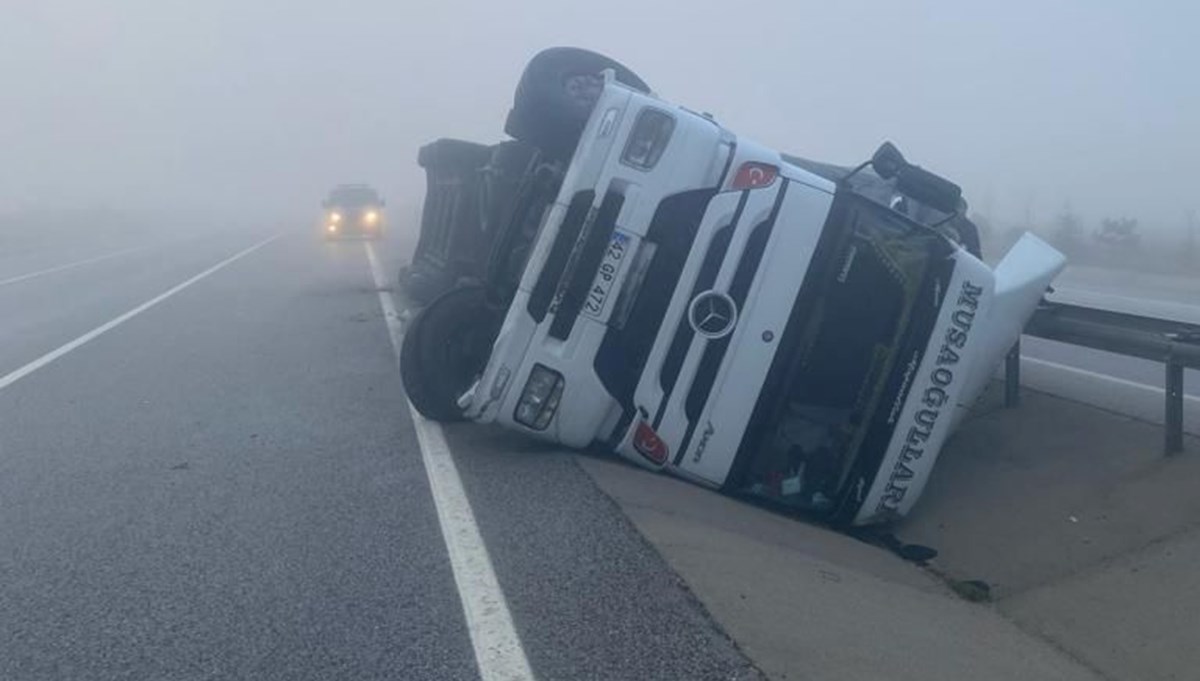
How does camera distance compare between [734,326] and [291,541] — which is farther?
[734,326]

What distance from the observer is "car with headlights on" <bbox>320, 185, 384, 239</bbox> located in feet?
152

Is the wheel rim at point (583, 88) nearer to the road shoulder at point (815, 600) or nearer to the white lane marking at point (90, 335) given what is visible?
the road shoulder at point (815, 600)

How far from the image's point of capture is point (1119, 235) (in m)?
35.2

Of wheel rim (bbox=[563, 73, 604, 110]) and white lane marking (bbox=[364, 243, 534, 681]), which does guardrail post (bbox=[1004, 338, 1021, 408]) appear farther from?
white lane marking (bbox=[364, 243, 534, 681])

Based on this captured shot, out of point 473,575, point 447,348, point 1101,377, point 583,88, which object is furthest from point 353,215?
point 473,575

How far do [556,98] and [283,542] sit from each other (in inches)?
168

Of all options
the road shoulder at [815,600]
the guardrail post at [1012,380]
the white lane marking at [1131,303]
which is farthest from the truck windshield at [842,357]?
the white lane marking at [1131,303]

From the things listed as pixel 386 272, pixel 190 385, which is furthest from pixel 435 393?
pixel 386 272

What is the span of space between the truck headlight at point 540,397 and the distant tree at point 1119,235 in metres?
28.3

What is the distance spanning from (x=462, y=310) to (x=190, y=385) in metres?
3.56

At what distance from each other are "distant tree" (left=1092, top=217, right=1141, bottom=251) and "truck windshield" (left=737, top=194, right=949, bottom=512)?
90.3ft

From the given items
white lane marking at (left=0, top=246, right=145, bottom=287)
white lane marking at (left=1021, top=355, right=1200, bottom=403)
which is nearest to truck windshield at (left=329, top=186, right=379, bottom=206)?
white lane marking at (left=0, top=246, right=145, bottom=287)

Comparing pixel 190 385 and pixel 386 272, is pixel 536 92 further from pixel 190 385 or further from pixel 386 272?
pixel 386 272

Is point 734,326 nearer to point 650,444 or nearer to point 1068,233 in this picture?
point 650,444
